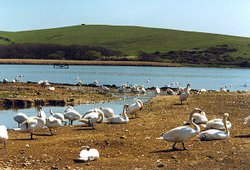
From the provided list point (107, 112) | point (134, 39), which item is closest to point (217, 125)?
point (107, 112)

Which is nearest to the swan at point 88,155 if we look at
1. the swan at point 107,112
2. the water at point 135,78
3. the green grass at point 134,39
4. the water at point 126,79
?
the swan at point 107,112

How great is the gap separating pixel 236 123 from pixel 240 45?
152 metres

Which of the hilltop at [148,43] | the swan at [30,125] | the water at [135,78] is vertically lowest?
the water at [135,78]

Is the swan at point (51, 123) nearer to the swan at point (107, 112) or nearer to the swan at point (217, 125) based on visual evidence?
the swan at point (107, 112)

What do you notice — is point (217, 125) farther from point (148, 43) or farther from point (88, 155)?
point (148, 43)

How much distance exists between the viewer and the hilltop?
156 m

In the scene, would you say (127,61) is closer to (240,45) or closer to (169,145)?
(240,45)

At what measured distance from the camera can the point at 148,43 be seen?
180 meters

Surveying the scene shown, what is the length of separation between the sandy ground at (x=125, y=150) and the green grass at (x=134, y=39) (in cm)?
14246

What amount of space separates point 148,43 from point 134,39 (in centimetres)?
723

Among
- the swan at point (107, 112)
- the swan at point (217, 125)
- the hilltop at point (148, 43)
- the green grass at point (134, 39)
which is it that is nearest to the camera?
the swan at point (217, 125)

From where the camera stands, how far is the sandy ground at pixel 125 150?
1449cm

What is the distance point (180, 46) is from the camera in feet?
570

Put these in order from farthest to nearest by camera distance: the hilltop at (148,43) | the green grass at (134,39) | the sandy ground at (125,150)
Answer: the green grass at (134,39)
the hilltop at (148,43)
the sandy ground at (125,150)
